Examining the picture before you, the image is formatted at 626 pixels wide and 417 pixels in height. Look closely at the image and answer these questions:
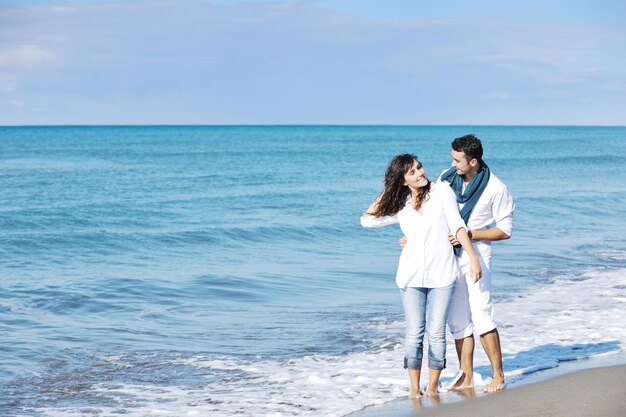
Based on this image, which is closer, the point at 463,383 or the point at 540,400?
the point at 540,400

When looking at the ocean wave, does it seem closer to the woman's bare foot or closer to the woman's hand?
the woman's bare foot

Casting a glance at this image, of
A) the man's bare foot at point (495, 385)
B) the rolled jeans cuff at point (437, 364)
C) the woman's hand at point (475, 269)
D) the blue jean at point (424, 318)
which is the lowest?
the man's bare foot at point (495, 385)

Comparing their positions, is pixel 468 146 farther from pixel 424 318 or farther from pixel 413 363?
pixel 413 363

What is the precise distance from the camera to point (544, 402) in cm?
564

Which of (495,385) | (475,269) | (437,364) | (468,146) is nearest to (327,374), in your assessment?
(437,364)

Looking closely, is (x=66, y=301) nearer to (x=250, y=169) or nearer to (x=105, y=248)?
(x=105, y=248)

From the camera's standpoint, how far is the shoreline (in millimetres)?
5383

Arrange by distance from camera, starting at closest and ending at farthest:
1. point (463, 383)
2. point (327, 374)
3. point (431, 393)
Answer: point (431, 393) → point (463, 383) → point (327, 374)

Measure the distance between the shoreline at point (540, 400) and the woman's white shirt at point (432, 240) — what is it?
0.85 meters

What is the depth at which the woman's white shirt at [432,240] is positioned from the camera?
584 cm

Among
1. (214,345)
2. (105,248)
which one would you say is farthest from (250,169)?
(214,345)

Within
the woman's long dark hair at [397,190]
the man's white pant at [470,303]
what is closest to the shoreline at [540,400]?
the man's white pant at [470,303]

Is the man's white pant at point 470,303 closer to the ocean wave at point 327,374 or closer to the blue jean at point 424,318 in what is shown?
the blue jean at point 424,318

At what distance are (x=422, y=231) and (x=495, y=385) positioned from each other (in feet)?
4.45
